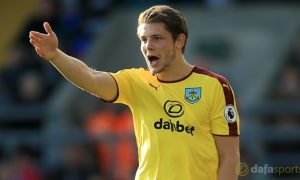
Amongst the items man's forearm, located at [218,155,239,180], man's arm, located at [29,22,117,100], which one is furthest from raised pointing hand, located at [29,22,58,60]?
man's forearm, located at [218,155,239,180]

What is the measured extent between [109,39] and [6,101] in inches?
79.8

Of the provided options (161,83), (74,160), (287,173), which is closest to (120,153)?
(74,160)

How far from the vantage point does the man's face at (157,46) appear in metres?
6.12

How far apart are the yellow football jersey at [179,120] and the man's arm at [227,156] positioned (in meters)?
0.03

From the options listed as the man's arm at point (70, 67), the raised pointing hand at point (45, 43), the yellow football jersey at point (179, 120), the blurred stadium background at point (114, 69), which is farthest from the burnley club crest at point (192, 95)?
the blurred stadium background at point (114, 69)

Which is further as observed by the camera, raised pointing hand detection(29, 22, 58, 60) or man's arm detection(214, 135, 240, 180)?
man's arm detection(214, 135, 240, 180)

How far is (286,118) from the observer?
1255 cm

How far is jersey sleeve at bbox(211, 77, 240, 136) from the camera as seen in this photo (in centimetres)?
619

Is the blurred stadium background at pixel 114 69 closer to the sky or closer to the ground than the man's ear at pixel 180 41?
closer to the ground

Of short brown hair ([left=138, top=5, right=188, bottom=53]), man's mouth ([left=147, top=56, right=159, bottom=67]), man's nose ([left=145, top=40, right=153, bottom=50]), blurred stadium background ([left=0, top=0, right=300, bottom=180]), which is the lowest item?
blurred stadium background ([left=0, top=0, right=300, bottom=180])

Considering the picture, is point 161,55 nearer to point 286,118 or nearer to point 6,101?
point 286,118

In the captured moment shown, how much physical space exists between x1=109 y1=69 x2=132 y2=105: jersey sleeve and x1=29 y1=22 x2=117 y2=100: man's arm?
6cm

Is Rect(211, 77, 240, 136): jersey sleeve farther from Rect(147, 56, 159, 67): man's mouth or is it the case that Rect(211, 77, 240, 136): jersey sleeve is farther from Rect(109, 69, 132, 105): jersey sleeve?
Rect(109, 69, 132, 105): jersey sleeve

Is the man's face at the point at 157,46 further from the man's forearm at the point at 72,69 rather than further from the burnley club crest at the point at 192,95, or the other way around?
the man's forearm at the point at 72,69
